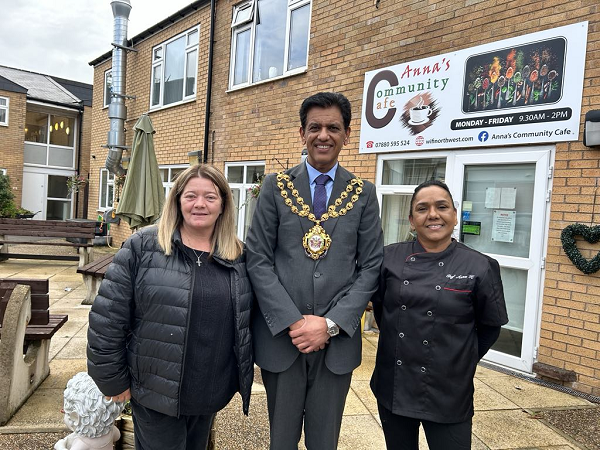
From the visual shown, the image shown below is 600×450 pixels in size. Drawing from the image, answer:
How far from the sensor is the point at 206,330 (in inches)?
69.9

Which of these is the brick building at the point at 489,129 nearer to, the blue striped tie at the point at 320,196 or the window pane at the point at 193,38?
the window pane at the point at 193,38

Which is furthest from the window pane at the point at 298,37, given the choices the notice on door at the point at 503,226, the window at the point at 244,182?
the notice on door at the point at 503,226

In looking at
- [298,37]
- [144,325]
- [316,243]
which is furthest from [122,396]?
[298,37]

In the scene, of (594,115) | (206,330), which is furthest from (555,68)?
(206,330)

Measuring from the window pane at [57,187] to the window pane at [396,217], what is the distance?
17957 mm

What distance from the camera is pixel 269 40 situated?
7320 millimetres

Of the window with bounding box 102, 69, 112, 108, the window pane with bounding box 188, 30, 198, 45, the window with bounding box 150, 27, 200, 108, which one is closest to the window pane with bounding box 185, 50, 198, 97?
the window with bounding box 150, 27, 200, 108

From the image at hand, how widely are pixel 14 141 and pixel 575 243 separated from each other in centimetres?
2010

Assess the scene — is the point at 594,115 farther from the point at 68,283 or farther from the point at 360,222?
the point at 68,283

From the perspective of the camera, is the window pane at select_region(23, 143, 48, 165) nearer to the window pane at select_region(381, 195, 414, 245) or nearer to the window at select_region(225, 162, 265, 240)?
the window at select_region(225, 162, 265, 240)

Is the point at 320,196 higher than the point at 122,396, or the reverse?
the point at 320,196

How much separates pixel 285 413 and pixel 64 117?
21660 mm

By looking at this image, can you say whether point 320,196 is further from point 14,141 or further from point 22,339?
point 14,141

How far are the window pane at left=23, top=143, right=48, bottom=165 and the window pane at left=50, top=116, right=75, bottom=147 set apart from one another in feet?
2.21
